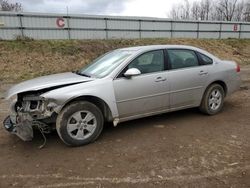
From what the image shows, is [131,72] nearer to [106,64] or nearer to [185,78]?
[106,64]

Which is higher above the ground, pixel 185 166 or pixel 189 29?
pixel 189 29

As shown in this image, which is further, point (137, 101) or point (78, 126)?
point (137, 101)

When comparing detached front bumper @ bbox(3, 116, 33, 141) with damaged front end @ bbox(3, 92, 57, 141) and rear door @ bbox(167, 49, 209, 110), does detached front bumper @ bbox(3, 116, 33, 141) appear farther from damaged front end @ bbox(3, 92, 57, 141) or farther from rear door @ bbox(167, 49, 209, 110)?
rear door @ bbox(167, 49, 209, 110)

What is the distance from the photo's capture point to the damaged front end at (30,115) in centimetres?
384

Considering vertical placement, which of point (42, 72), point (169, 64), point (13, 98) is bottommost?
point (42, 72)

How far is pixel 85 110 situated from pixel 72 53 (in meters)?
12.4

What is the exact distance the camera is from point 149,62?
4824 millimetres

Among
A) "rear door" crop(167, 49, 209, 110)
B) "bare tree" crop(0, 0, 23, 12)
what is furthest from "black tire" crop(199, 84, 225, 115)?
"bare tree" crop(0, 0, 23, 12)

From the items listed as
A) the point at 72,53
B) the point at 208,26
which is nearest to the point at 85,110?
the point at 72,53

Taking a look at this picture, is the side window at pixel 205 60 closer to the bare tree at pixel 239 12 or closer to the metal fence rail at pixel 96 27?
the metal fence rail at pixel 96 27

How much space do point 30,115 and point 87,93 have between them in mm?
945

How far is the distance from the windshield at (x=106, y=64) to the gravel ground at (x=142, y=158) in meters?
1.13

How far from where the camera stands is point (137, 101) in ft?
14.8

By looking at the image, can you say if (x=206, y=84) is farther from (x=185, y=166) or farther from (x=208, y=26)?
(x=208, y=26)
